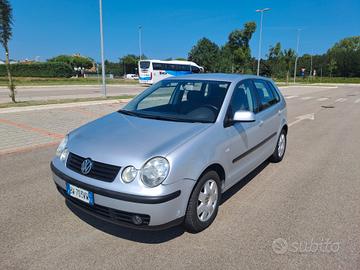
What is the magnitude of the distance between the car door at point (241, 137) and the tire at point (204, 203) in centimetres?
30

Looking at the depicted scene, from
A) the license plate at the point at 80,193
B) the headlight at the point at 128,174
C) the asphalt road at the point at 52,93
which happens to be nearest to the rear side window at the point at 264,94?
the headlight at the point at 128,174

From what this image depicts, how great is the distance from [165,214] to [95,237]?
0.88m

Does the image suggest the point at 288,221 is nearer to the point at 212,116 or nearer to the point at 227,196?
the point at 227,196

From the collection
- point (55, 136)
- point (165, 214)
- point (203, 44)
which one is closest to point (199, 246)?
point (165, 214)

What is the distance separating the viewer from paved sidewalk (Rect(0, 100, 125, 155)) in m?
6.41

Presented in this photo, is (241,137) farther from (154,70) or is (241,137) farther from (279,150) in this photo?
(154,70)

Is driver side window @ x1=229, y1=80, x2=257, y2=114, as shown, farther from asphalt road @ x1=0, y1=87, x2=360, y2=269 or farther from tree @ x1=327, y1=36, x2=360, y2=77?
tree @ x1=327, y1=36, x2=360, y2=77

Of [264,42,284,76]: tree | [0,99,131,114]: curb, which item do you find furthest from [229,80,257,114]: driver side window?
[264,42,284,76]: tree

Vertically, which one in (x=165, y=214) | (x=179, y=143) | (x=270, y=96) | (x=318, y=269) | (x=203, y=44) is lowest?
(x=318, y=269)

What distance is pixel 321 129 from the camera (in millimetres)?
8688

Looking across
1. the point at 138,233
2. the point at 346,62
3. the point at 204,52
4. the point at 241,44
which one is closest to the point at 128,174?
the point at 138,233

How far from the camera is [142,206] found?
96.0 inches

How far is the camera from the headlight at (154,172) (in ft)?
8.11

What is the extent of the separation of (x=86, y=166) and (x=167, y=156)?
2.54 feet
